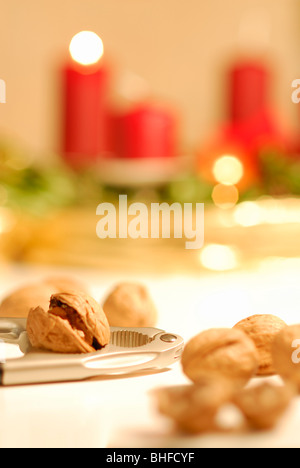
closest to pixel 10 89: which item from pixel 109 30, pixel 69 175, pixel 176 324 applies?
pixel 109 30

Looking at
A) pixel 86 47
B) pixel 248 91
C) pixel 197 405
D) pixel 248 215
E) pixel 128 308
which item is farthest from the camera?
pixel 248 91

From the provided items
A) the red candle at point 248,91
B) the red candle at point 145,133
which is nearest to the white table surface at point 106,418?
the red candle at point 145,133

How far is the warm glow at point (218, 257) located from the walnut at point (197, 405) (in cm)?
43

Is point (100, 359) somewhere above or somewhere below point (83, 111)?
below

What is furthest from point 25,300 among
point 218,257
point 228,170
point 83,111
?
point 83,111

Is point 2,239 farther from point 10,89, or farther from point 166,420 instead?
point 10,89

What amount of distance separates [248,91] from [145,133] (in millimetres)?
354

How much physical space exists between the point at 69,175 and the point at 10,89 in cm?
68

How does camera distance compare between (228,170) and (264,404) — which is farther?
(228,170)

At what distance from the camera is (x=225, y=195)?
753 millimetres

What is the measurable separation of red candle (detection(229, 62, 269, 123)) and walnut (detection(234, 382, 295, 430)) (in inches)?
36.0

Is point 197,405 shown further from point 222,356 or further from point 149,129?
point 149,129

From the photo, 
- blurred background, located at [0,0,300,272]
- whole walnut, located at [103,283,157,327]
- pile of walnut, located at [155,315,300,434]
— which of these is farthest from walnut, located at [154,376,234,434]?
blurred background, located at [0,0,300,272]

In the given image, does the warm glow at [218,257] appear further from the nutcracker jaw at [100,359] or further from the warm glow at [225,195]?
the nutcracker jaw at [100,359]
